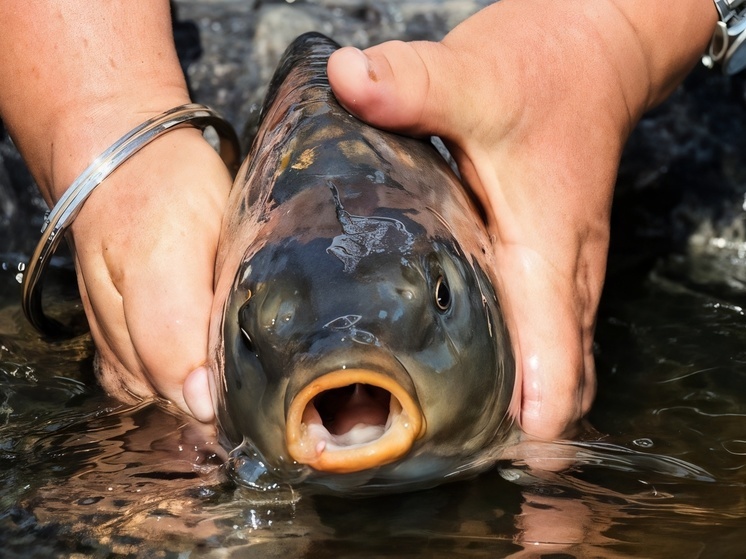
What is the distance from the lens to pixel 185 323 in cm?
→ 273

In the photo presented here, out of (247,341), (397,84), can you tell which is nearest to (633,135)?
(397,84)

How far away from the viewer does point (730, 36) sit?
3613 millimetres

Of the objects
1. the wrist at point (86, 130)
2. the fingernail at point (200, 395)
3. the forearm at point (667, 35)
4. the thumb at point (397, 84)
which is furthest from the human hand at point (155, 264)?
the forearm at point (667, 35)

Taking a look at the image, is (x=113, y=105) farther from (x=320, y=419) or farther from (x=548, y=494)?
(x=548, y=494)

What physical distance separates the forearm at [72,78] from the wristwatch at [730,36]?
Answer: 1994 millimetres

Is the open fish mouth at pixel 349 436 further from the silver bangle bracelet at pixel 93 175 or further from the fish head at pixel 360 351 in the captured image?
the silver bangle bracelet at pixel 93 175

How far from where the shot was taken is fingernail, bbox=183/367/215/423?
2.62 metres

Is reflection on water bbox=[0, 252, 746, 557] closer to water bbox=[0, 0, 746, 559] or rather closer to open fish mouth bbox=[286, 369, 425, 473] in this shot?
water bbox=[0, 0, 746, 559]

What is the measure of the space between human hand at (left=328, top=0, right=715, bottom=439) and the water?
0.27 metres

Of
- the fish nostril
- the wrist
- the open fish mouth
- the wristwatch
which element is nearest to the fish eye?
the open fish mouth

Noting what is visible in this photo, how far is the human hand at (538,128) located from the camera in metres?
2.71

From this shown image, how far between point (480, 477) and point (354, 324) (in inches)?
27.9

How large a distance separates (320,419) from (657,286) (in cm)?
265

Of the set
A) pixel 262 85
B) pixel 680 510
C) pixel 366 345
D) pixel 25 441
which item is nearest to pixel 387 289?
pixel 366 345
